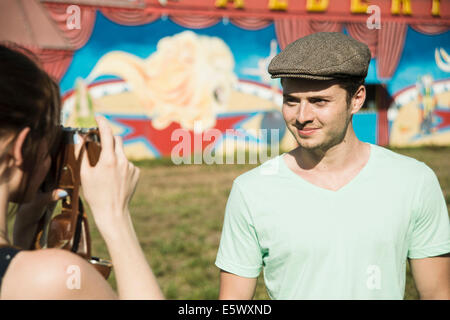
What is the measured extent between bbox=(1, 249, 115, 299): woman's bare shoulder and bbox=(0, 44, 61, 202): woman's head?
294 mm

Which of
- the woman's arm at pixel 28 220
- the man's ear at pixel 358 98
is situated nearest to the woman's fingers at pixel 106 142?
the woman's arm at pixel 28 220

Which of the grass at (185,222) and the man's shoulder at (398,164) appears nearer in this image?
the man's shoulder at (398,164)

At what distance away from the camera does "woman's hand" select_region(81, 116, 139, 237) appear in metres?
1.52

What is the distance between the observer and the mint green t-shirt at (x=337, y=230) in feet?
7.30

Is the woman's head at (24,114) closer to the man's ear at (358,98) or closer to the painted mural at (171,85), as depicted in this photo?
the man's ear at (358,98)

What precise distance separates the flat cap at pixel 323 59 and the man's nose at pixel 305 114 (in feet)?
0.52

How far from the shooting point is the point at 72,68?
13617mm

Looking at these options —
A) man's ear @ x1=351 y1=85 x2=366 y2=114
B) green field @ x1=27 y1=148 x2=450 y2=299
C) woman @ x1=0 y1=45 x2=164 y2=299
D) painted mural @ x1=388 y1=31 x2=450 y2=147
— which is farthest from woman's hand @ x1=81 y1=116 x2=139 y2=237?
painted mural @ x1=388 y1=31 x2=450 y2=147

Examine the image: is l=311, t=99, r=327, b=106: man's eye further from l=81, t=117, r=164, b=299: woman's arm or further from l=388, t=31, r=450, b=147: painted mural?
l=388, t=31, r=450, b=147: painted mural

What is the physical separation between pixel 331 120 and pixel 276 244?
0.65 meters
